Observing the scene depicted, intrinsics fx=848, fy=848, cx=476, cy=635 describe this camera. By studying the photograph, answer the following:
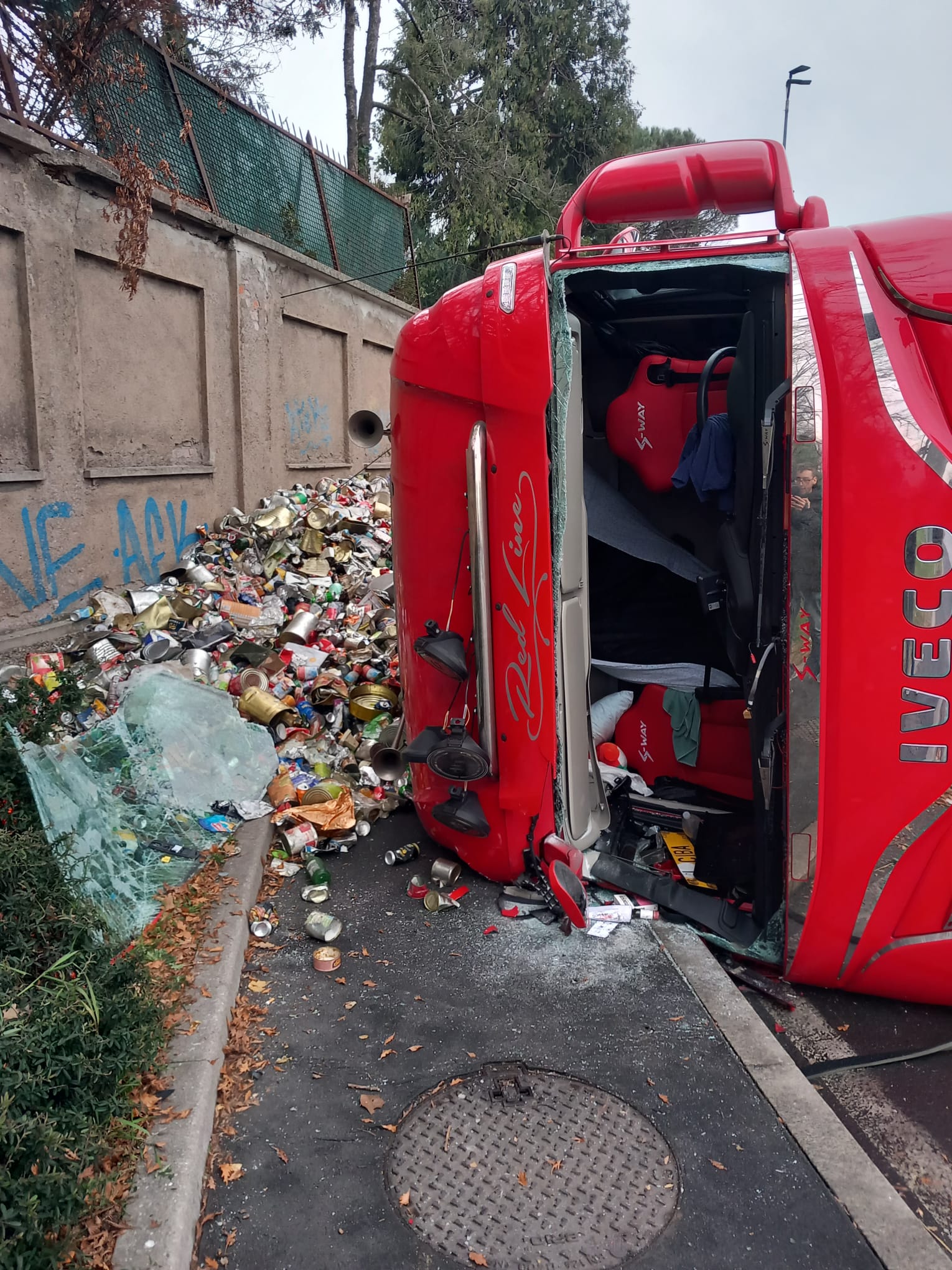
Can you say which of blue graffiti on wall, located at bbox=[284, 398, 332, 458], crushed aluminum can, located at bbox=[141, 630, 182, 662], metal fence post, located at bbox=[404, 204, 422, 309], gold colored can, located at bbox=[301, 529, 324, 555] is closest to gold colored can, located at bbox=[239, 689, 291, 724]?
crushed aluminum can, located at bbox=[141, 630, 182, 662]

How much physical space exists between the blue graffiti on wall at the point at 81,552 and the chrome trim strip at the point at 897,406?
498 cm

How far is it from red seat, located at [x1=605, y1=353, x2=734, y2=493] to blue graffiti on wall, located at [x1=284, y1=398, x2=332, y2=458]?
17.7 ft

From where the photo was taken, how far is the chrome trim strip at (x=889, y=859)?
258 cm

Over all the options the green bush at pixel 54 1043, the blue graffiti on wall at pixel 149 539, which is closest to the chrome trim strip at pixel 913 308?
the green bush at pixel 54 1043

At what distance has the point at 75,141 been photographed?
233 inches

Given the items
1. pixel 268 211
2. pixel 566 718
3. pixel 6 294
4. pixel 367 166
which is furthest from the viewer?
pixel 367 166

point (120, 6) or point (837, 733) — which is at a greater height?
point (120, 6)

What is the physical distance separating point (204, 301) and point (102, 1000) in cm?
664

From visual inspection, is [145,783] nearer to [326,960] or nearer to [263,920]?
[263,920]

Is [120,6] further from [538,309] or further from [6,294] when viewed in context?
[538,309]

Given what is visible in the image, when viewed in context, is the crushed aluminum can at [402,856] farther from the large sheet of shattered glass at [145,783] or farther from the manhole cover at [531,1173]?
the manhole cover at [531,1173]

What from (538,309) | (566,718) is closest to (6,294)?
(538,309)

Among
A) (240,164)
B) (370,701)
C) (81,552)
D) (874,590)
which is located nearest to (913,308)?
(874,590)

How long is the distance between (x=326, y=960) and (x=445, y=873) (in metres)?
0.69
